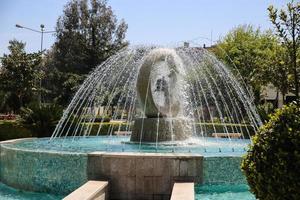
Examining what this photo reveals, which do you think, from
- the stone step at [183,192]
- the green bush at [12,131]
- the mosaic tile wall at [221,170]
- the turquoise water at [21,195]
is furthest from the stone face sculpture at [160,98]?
the green bush at [12,131]

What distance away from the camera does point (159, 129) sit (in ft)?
46.5

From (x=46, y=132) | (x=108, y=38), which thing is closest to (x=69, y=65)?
(x=108, y=38)

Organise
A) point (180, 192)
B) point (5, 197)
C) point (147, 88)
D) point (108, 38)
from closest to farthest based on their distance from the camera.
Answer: point (180, 192)
point (5, 197)
point (147, 88)
point (108, 38)

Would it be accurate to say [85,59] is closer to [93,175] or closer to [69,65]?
[69,65]

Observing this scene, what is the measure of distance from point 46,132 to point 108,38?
67.6ft

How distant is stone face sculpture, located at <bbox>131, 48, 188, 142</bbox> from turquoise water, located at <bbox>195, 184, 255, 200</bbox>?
4.60 m

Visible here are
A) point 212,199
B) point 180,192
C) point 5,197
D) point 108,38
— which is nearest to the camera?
point 180,192

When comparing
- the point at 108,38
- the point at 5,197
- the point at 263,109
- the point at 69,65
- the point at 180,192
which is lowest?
the point at 5,197

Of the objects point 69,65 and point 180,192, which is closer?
point 180,192

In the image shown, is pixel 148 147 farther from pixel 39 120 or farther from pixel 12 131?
pixel 12 131

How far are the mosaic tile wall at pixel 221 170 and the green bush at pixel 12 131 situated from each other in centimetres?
1339

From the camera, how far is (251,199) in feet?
28.4

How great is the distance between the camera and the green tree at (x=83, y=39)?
39594 millimetres

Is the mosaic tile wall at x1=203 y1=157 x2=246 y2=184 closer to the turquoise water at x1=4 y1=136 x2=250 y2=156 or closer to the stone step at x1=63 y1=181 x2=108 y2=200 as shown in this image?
the turquoise water at x1=4 y1=136 x2=250 y2=156
